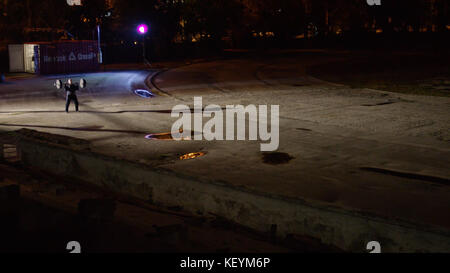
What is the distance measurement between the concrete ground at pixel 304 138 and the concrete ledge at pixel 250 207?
227 mm

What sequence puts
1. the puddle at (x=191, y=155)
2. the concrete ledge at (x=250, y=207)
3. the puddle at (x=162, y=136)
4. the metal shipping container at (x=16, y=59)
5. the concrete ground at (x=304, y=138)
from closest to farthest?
the concrete ledge at (x=250, y=207)
the concrete ground at (x=304, y=138)
the puddle at (x=191, y=155)
the puddle at (x=162, y=136)
the metal shipping container at (x=16, y=59)

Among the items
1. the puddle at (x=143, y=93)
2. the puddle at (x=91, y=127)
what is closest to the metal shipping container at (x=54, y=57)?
the puddle at (x=143, y=93)

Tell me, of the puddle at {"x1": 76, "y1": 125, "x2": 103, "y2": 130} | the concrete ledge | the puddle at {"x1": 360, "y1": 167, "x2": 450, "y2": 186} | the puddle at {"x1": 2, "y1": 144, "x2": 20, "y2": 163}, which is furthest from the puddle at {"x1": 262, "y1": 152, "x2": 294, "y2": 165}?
the puddle at {"x1": 76, "y1": 125, "x2": 103, "y2": 130}

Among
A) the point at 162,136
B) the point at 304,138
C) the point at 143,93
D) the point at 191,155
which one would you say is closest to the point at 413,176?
the point at 304,138

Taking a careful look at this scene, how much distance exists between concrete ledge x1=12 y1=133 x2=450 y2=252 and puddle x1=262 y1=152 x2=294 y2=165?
10.1 feet

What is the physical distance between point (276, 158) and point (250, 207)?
412 cm

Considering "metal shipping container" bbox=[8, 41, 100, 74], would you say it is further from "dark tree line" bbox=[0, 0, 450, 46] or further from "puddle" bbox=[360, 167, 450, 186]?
"puddle" bbox=[360, 167, 450, 186]

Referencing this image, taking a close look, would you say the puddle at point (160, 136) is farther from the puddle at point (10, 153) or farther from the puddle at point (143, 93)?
the puddle at point (143, 93)

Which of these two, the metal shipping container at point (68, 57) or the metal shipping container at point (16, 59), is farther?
the metal shipping container at point (16, 59)

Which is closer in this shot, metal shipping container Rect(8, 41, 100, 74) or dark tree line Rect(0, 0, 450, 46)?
metal shipping container Rect(8, 41, 100, 74)

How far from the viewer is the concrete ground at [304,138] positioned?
9180 millimetres

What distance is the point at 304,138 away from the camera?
13922 mm

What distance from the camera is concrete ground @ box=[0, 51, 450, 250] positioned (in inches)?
361

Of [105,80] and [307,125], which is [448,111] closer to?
[307,125]
